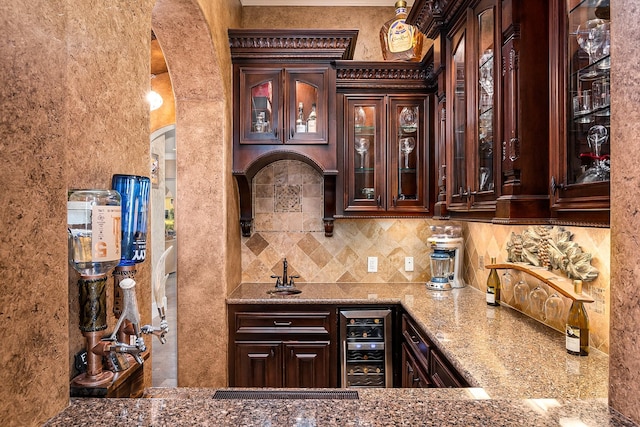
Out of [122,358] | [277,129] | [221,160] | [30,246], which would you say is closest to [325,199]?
[277,129]

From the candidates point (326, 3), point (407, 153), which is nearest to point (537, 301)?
point (407, 153)

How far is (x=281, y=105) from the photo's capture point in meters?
3.13

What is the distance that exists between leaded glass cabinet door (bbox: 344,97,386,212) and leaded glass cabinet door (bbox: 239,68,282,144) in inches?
21.8

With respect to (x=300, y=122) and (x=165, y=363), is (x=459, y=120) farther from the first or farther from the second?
(x=165, y=363)

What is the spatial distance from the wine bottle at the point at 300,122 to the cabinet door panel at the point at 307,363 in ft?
4.94

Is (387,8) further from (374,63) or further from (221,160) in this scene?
(221,160)

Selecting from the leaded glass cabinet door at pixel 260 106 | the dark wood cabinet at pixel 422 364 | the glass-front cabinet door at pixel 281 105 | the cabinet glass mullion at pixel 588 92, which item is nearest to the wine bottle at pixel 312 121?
the glass-front cabinet door at pixel 281 105

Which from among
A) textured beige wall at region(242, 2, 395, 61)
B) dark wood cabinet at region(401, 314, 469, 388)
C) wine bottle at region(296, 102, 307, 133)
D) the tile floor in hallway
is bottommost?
the tile floor in hallway

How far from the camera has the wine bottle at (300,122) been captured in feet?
10.4

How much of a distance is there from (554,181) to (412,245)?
7.16ft

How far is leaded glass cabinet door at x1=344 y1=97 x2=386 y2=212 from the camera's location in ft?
10.9

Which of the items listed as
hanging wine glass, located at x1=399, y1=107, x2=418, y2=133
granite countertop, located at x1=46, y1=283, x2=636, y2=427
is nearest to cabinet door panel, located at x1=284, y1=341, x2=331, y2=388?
granite countertop, located at x1=46, y1=283, x2=636, y2=427

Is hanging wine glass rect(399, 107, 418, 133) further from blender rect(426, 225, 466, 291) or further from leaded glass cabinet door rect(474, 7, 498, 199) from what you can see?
leaded glass cabinet door rect(474, 7, 498, 199)

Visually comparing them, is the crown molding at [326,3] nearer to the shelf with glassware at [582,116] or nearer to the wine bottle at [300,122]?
the wine bottle at [300,122]
